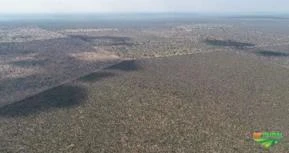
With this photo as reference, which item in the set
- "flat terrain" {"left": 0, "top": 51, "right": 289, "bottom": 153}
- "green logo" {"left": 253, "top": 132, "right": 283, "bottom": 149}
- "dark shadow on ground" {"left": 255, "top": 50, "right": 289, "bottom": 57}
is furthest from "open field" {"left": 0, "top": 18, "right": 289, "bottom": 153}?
"dark shadow on ground" {"left": 255, "top": 50, "right": 289, "bottom": 57}

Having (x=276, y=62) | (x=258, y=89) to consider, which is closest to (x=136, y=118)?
(x=258, y=89)

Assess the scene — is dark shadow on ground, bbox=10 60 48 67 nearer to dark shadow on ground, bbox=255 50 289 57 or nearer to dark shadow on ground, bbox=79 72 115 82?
dark shadow on ground, bbox=79 72 115 82

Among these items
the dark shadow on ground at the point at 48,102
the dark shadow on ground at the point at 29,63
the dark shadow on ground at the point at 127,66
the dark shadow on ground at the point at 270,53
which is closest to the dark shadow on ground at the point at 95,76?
the dark shadow on ground at the point at 127,66

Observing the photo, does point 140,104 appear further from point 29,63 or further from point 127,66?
point 29,63

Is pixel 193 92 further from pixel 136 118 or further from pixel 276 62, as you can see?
pixel 276 62

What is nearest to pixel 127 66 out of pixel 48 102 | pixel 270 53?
pixel 48 102

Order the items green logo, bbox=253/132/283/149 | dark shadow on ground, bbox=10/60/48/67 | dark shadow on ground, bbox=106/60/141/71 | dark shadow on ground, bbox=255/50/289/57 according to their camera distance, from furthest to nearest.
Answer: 1. dark shadow on ground, bbox=255/50/289/57
2. dark shadow on ground, bbox=10/60/48/67
3. dark shadow on ground, bbox=106/60/141/71
4. green logo, bbox=253/132/283/149

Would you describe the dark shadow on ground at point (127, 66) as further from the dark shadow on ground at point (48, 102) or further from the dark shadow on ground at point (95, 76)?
the dark shadow on ground at point (48, 102)
